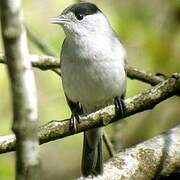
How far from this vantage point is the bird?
3342mm

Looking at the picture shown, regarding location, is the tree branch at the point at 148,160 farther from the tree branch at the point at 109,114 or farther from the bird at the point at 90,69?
the tree branch at the point at 109,114

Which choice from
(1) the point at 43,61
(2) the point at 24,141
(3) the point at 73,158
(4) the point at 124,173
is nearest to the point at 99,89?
(1) the point at 43,61

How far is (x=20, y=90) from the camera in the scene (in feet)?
3.91

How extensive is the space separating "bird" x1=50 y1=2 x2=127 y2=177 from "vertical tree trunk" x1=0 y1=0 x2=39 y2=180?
192cm

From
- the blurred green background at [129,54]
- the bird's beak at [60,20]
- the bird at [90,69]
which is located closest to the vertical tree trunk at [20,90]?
the bird at [90,69]

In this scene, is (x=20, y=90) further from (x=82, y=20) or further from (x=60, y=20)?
(x=82, y=20)

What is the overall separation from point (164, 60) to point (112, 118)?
8.42ft

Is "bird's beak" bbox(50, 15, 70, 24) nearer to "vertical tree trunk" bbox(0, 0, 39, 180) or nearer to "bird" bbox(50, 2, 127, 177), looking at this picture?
"bird" bbox(50, 2, 127, 177)

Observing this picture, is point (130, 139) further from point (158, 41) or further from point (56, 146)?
point (158, 41)

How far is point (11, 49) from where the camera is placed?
1.16 m

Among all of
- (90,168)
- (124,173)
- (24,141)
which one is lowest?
(90,168)

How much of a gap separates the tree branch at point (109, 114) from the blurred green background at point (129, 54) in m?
2.08

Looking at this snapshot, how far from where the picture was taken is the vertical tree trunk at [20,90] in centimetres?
114

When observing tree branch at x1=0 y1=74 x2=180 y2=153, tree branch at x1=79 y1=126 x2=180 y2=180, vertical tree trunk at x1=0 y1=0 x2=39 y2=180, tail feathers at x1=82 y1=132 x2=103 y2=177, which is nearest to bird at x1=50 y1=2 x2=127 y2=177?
tail feathers at x1=82 y1=132 x2=103 y2=177
